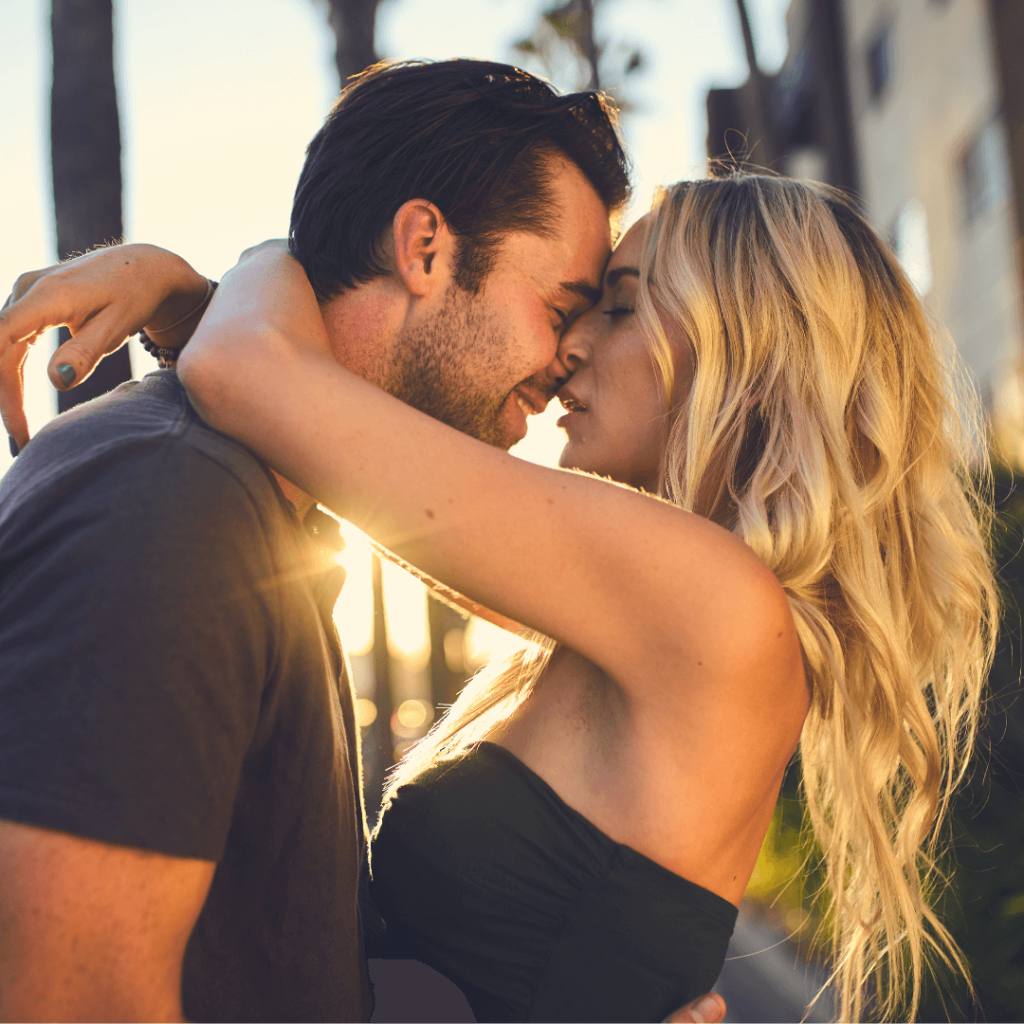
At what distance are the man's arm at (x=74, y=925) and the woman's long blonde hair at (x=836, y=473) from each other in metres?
1.05

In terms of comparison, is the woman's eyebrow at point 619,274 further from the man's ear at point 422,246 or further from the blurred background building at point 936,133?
the blurred background building at point 936,133

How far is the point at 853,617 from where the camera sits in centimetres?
229

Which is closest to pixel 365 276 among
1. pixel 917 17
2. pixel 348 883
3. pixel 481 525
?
pixel 481 525

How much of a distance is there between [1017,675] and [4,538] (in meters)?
3.83

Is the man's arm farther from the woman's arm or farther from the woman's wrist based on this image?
the woman's wrist

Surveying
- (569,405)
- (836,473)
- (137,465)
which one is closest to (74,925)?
(137,465)

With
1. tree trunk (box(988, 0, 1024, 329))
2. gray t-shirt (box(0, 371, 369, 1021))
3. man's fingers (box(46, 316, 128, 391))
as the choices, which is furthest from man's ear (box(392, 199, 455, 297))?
tree trunk (box(988, 0, 1024, 329))

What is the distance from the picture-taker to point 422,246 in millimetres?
2504

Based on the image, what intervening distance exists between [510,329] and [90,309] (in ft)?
3.66

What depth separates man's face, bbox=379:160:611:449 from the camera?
2480mm

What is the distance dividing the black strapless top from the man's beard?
105 cm

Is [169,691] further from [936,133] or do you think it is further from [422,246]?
[936,133]

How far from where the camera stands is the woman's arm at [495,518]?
1577mm

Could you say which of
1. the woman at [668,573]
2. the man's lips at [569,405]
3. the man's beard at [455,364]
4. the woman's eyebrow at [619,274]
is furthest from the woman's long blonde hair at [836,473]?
the man's beard at [455,364]
